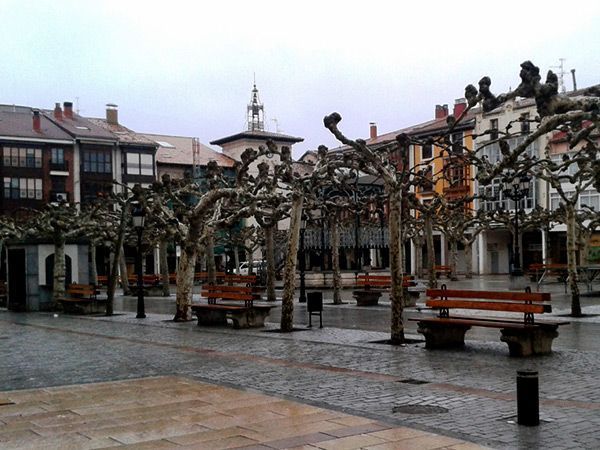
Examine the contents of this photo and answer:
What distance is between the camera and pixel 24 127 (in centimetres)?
6812

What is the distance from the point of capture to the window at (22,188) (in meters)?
65.2

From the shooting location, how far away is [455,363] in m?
12.4

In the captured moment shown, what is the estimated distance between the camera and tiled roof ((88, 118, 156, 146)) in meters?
71.4

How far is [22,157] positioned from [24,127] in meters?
3.58

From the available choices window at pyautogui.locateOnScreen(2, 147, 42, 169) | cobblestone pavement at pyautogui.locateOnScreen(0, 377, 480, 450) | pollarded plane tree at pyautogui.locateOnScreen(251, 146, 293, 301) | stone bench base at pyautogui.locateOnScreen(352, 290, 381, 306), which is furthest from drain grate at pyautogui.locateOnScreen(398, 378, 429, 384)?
window at pyautogui.locateOnScreen(2, 147, 42, 169)

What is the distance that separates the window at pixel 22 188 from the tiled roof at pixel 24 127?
3831mm

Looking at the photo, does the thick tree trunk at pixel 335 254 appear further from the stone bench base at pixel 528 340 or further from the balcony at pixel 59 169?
the balcony at pixel 59 169

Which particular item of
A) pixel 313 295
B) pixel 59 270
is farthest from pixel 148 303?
pixel 313 295

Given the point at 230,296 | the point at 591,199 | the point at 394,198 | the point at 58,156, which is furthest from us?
the point at 58,156

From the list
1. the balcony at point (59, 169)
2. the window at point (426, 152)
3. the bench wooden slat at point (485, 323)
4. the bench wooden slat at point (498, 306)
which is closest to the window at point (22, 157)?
the balcony at point (59, 169)

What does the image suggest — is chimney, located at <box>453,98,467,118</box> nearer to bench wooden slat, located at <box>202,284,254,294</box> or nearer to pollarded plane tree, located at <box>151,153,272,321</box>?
pollarded plane tree, located at <box>151,153,272,321</box>

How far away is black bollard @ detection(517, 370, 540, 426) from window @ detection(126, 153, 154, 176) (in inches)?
2601

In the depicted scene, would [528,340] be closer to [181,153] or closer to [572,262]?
[572,262]

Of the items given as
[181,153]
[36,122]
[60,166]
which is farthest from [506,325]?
[181,153]
